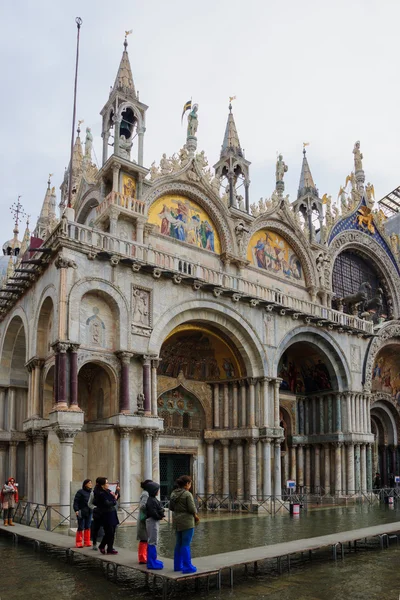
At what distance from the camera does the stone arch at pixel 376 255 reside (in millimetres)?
35750

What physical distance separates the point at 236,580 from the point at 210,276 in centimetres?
1495

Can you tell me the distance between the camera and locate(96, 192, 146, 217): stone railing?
923 inches

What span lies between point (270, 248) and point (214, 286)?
25.7 ft

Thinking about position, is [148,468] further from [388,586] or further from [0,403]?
[388,586]

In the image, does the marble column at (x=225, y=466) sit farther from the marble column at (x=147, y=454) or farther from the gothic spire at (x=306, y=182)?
the gothic spire at (x=306, y=182)

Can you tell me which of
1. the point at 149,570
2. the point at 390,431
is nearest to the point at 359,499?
the point at 390,431

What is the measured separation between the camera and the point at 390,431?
1417 inches

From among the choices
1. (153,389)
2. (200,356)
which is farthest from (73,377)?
(200,356)

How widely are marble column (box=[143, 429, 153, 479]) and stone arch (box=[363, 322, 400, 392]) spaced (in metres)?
13.9

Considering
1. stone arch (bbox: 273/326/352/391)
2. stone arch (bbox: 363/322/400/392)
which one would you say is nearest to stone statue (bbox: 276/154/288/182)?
stone arch (bbox: 273/326/352/391)

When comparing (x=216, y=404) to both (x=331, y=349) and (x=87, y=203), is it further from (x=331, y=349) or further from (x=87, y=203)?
(x=87, y=203)

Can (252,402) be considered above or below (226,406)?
above

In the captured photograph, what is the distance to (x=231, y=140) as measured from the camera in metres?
30.4

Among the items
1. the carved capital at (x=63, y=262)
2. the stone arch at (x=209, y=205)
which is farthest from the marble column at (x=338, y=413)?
the carved capital at (x=63, y=262)
